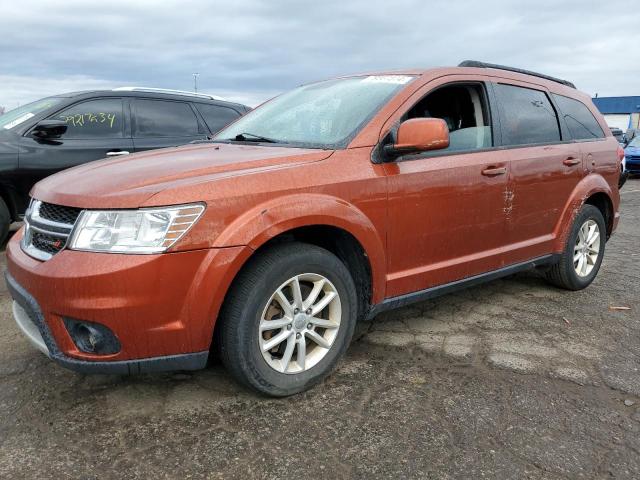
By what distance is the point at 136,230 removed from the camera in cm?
215

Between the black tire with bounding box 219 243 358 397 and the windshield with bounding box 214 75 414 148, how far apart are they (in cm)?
67

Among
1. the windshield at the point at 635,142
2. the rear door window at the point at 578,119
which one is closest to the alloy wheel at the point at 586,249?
the rear door window at the point at 578,119

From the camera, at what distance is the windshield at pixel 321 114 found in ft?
9.73

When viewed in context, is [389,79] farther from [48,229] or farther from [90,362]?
[90,362]

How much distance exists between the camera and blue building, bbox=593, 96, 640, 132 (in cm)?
4956

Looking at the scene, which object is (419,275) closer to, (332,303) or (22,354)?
(332,303)

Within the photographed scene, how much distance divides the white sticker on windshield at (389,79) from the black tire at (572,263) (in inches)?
76.4

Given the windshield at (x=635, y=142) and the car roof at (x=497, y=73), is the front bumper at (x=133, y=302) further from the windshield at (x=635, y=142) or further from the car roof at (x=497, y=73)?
the windshield at (x=635, y=142)

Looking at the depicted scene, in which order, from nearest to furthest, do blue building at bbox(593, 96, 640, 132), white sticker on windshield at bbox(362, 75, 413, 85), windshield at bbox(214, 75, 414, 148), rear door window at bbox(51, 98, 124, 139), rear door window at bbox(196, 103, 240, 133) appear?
1. windshield at bbox(214, 75, 414, 148)
2. white sticker on windshield at bbox(362, 75, 413, 85)
3. rear door window at bbox(51, 98, 124, 139)
4. rear door window at bbox(196, 103, 240, 133)
5. blue building at bbox(593, 96, 640, 132)

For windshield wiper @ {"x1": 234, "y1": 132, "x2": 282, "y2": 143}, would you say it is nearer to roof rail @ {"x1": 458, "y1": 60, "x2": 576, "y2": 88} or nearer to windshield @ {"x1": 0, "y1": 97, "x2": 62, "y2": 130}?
roof rail @ {"x1": 458, "y1": 60, "x2": 576, "y2": 88}

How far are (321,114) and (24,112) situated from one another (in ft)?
13.5

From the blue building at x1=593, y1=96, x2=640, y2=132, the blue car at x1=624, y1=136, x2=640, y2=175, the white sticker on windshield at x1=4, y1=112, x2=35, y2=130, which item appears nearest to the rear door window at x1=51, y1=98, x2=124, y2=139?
the white sticker on windshield at x1=4, y1=112, x2=35, y2=130

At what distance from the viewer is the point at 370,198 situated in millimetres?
2748

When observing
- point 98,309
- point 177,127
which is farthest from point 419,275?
point 177,127
